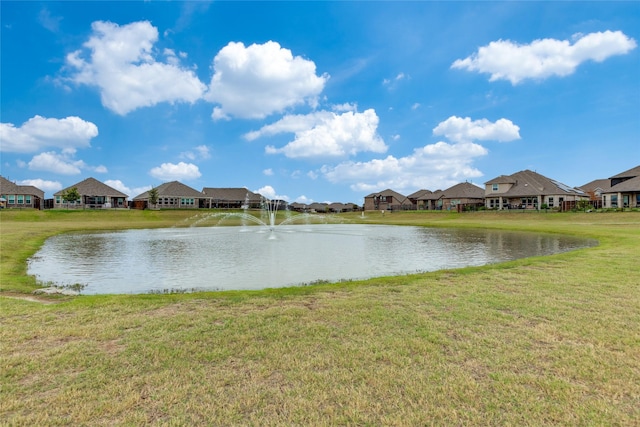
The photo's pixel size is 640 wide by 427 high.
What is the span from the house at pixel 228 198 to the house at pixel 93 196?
59.1ft

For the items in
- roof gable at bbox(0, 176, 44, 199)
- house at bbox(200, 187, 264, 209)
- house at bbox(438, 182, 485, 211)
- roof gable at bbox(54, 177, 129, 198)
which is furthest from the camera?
house at bbox(200, 187, 264, 209)

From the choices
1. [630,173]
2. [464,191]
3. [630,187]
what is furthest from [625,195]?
[464,191]

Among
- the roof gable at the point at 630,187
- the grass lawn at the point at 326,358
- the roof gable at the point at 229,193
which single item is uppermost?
the roof gable at the point at 229,193

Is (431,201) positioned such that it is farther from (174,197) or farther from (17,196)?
(17,196)

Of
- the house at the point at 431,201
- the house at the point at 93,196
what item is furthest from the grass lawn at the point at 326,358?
the house at the point at 431,201

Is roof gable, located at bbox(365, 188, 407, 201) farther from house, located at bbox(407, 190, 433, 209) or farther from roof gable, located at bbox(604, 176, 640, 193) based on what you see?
roof gable, located at bbox(604, 176, 640, 193)

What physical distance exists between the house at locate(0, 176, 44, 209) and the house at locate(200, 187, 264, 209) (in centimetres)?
3169

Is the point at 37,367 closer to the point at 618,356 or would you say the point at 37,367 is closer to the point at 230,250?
the point at 618,356

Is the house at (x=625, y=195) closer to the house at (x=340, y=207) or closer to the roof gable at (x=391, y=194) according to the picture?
the roof gable at (x=391, y=194)

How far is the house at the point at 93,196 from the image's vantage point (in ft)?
229

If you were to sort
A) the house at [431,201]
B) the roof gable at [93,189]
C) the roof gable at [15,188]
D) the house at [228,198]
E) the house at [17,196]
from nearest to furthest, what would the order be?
the house at [17,196] → the roof gable at [15,188] → the roof gable at [93,189] → the house at [431,201] → the house at [228,198]

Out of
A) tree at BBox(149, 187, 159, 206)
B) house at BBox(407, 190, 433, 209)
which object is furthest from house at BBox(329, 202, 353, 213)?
tree at BBox(149, 187, 159, 206)

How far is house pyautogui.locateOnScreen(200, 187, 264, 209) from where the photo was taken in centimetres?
8600

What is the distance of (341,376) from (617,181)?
77.0m
